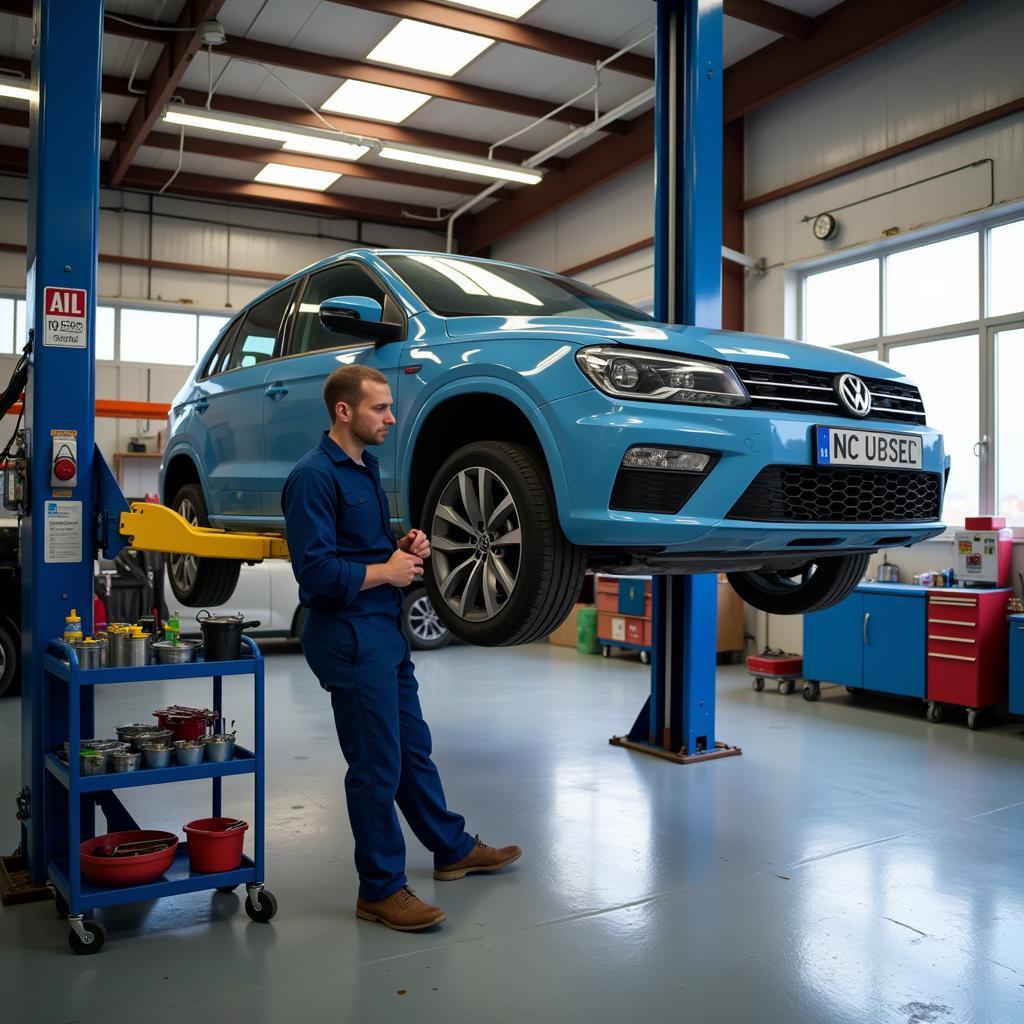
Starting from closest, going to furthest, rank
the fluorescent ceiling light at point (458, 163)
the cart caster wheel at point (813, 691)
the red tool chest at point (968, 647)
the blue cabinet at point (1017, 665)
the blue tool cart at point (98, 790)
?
the blue tool cart at point (98, 790)
the blue cabinet at point (1017, 665)
the red tool chest at point (968, 647)
the cart caster wheel at point (813, 691)
the fluorescent ceiling light at point (458, 163)

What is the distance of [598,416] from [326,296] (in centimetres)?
169

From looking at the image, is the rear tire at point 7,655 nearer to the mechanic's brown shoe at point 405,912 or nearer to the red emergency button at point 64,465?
the red emergency button at point 64,465

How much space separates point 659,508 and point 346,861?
184 cm

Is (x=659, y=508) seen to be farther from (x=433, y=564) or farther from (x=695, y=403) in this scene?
(x=433, y=564)

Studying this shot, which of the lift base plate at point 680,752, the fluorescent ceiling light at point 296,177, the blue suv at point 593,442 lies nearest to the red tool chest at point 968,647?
the lift base plate at point 680,752

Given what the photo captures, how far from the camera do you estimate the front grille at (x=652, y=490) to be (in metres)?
2.66

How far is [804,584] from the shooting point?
383 centimetres

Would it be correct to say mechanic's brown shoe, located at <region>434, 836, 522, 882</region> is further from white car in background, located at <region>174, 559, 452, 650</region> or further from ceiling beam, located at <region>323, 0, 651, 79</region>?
ceiling beam, located at <region>323, 0, 651, 79</region>

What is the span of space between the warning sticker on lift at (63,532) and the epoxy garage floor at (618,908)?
1.13 metres

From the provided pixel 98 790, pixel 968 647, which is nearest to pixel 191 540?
pixel 98 790

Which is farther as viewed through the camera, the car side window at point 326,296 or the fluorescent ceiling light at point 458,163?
the fluorescent ceiling light at point 458,163

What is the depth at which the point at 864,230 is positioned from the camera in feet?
25.0

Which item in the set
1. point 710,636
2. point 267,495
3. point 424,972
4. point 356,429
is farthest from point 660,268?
point 424,972

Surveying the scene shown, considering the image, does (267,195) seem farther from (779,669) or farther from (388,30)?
(779,669)
